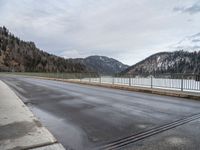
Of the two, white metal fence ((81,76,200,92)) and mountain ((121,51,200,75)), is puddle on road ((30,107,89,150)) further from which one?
mountain ((121,51,200,75))

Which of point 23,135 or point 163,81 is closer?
point 23,135

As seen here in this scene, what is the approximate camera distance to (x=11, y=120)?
6883mm

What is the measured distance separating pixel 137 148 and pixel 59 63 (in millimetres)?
171082

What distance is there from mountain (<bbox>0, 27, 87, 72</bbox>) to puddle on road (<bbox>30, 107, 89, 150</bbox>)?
496ft

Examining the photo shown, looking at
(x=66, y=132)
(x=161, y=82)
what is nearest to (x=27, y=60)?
(x=161, y=82)

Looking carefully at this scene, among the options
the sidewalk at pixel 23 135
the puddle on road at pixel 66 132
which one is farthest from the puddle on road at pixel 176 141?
the sidewalk at pixel 23 135

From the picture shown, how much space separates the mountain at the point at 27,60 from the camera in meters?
163

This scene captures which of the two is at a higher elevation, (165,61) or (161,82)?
(165,61)

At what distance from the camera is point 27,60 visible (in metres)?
180

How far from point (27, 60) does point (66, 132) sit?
18397cm

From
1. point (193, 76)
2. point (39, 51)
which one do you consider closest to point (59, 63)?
point (39, 51)

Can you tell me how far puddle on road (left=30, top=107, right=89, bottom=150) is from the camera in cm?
481

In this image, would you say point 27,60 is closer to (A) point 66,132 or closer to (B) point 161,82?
(B) point 161,82

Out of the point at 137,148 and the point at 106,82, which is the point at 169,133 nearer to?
the point at 137,148
